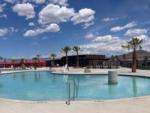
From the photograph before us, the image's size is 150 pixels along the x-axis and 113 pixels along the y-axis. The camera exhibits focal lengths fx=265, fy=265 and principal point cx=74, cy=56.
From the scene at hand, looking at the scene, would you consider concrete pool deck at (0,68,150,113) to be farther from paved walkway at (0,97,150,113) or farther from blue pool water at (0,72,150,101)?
blue pool water at (0,72,150,101)

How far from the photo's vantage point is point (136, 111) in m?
8.74

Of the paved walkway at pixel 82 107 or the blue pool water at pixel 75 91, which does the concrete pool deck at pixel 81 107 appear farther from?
the blue pool water at pixel 75 91

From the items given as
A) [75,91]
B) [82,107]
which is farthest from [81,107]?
[75,91]

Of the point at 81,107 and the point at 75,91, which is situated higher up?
the point at 81,107

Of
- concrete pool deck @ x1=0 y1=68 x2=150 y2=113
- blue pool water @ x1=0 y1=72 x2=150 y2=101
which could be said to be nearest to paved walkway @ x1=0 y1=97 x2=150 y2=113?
concrete pool deck @ x1=0 y1=68 x2=150 y2=113

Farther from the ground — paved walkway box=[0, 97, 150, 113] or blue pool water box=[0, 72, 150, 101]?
paved walkway box=[0, 97, 150, 113]

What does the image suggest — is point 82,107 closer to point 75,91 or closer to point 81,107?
point 81,107

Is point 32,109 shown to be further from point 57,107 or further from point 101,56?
point 101,56

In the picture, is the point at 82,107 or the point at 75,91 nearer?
the point at 82,107

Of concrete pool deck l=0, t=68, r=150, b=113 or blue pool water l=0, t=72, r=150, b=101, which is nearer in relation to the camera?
concrete pool deck l=0, t=68, r=150, b=113

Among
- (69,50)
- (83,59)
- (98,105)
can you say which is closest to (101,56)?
(83,59)

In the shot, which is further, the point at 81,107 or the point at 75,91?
the point at 75,91

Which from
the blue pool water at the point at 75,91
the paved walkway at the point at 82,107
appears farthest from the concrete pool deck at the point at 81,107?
the blue pool water at the point at 75,91

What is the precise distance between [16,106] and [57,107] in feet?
5.25
